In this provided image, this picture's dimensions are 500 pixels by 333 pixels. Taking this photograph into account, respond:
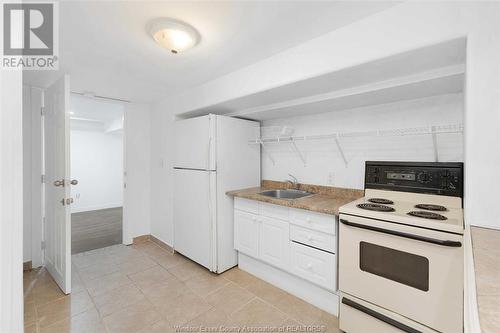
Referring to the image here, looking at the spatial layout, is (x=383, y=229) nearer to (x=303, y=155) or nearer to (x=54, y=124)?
(x=303, y=155)

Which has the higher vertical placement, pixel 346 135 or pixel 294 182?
pixel 346 135

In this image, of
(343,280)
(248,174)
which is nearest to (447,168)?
(343,280)

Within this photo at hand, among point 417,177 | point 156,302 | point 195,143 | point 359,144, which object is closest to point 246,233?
point 156,302

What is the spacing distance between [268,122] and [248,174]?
2.47 feet

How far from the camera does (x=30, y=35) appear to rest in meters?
1.60

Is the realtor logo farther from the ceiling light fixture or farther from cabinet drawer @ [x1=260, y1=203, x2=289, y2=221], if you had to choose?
cabinet drawer @ [x1=260, y1=203, x2=289, y2=221]

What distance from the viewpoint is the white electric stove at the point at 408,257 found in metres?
1.30

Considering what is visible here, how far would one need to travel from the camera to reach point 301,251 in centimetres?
207

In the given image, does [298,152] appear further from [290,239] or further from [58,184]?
[58,184]

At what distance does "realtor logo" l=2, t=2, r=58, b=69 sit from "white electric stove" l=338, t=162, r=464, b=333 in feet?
5.99

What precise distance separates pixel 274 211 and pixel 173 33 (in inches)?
66.9

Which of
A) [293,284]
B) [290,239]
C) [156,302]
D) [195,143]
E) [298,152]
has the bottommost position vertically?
[156,302]

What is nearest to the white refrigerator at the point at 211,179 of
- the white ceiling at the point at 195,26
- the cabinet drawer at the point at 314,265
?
the white ceiling at the point at 195,26

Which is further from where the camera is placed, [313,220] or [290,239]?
[290,239]
